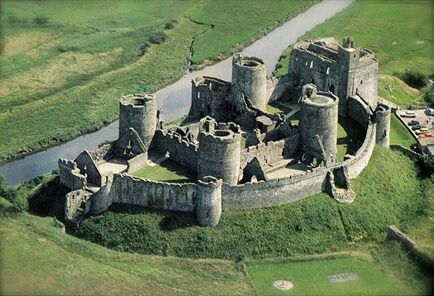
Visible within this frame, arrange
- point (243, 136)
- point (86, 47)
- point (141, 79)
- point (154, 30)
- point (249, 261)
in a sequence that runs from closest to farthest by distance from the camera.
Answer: point (249, 261) < point (243, 136) < point (141, 79) < point (86, 47) < point (154, 30)

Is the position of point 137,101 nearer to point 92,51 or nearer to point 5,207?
point 5,207

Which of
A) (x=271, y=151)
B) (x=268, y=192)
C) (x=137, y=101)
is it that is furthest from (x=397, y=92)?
(x=137, y=101)

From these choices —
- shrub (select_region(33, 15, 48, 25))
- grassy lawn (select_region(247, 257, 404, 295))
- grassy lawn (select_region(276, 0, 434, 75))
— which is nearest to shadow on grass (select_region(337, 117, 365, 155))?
grassy lawn (select_region(247, 257, 404, 295))

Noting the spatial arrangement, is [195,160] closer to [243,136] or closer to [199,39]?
[243,136]

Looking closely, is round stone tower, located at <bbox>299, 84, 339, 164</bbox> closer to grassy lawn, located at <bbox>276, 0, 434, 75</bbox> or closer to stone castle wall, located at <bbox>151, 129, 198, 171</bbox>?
stone castle wall, located at <bbox>151, 129, 198, 171</bbox>

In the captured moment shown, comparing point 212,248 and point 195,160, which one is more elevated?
point 195,160

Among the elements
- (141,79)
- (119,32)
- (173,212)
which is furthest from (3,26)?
(173,212)

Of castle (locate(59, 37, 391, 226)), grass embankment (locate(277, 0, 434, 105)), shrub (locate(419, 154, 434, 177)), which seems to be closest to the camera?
castle (locate(59, 37, 391, 226))
